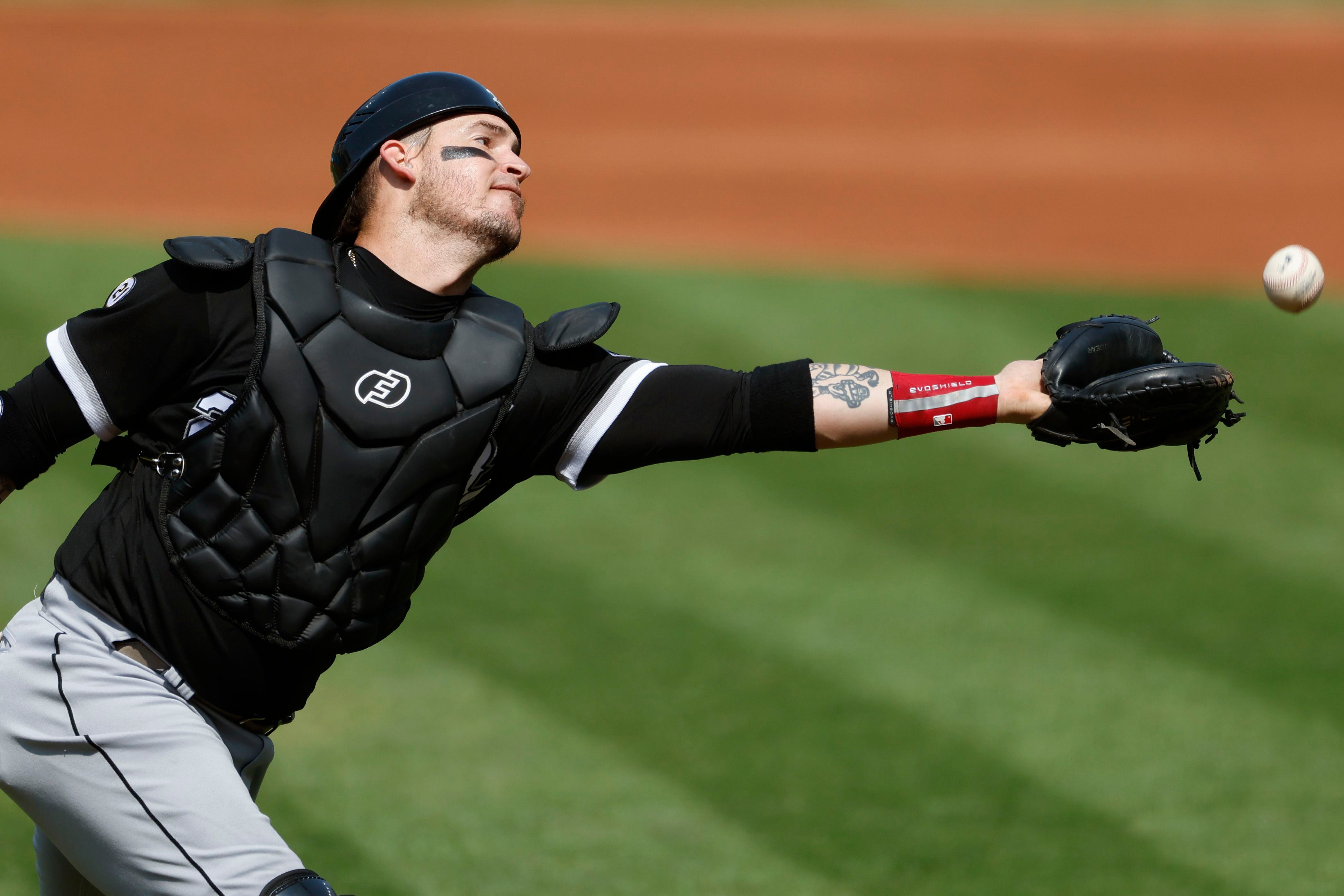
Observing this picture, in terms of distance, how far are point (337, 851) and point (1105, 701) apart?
2.82 metres

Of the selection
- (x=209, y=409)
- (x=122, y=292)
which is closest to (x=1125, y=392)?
(x=209, y=409)

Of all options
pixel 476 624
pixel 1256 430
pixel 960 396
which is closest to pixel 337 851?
pixel 476 624

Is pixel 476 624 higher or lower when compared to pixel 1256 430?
lower

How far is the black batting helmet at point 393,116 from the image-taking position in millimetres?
3246

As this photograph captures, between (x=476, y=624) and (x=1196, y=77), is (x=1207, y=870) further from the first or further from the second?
(x=1196, y=77)

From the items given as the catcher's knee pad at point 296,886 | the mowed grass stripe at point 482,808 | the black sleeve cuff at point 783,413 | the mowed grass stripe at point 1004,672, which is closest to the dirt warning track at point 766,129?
the mowed grass stripe at point 1004,672

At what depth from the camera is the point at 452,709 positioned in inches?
214

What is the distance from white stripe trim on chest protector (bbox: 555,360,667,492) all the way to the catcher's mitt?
822 mm

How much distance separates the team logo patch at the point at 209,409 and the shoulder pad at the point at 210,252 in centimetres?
25

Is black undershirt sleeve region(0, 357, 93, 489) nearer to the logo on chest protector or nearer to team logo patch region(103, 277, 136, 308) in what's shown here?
team logo patch region(103, 277, 136, 308)

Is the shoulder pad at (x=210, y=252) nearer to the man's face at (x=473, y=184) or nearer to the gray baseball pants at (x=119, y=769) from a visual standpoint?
the man's face at (x=473, y=184)

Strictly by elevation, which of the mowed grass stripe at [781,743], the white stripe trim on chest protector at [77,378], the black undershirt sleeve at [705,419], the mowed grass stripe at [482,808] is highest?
the black undershirt sleeve at [705,419]

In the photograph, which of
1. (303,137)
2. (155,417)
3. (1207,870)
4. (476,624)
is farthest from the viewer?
(303,137)

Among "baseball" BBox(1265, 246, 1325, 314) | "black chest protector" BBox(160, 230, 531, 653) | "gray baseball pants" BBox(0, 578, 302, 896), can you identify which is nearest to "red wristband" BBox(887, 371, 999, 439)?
"black chest protector" BBox(160, 230, 531, 653)
